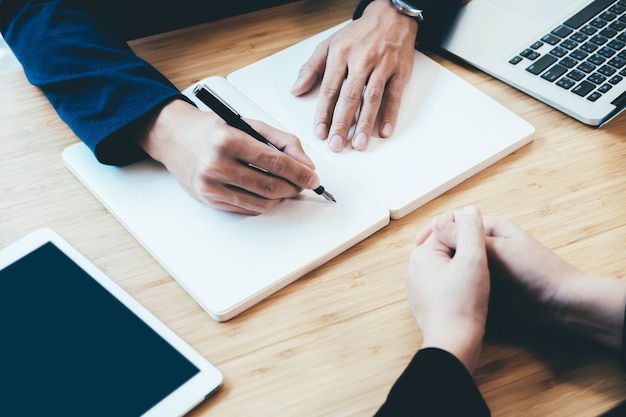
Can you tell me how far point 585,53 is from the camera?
0.84 meters

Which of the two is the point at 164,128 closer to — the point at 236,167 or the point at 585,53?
the point at 236,167

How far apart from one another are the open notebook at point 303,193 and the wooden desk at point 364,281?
2 cm

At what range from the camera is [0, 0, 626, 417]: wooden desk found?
558 mm

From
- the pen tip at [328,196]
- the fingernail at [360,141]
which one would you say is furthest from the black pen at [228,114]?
the fingernail at [360,141]

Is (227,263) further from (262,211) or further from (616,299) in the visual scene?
(616,299)

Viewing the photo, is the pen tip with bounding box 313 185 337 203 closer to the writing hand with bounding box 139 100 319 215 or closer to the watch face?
the writing hand with bounding box 139 100 319 215

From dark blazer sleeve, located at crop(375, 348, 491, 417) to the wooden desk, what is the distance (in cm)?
4

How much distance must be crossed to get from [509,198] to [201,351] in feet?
1.39

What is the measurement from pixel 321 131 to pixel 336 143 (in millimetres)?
34

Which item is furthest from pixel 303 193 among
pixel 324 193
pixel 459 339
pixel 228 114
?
pixel 459 339

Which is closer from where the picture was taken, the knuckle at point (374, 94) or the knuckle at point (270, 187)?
the knuckle at point (270, 187)

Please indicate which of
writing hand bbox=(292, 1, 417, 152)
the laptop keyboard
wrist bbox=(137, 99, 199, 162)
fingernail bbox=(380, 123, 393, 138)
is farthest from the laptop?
wrist bbox=(137, 99, 199, 162)

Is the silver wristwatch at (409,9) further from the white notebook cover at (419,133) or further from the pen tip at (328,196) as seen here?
the pen tip at (328,196)

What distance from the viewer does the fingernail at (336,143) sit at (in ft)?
2.57
